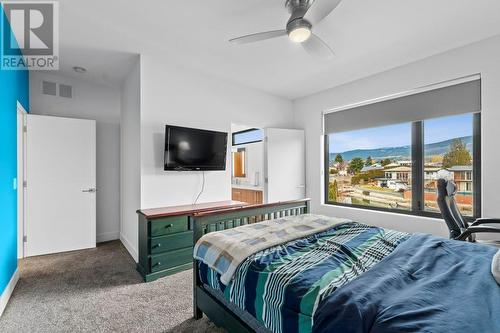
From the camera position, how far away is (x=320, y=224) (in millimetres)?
2072

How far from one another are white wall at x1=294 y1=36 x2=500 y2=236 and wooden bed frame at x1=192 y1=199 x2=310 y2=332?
1455mm

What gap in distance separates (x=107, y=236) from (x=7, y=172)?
198 cm

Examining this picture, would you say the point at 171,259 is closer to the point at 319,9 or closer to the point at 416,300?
the point at 416,300

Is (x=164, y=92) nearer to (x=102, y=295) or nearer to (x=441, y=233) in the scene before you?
(x=102, y=295)

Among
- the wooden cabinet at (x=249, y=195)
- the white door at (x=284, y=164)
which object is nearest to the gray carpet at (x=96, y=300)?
the white door at (x=284, y=164)

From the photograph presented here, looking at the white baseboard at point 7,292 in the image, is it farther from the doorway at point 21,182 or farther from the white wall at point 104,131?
the white wall at point 104,131

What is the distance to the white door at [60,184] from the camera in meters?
3.25

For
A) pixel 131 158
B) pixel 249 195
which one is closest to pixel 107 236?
pixel 131 158

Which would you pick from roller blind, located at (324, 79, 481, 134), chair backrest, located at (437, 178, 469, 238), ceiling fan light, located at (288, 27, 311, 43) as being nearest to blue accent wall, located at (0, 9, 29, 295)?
ceiling fan light, located at (288, 27, 311, 43)

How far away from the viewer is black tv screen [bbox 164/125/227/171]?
299 centimetres

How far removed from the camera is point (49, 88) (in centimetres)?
353

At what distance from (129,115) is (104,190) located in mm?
1441

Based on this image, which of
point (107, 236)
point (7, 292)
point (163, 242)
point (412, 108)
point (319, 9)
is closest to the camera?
point (319, 9)

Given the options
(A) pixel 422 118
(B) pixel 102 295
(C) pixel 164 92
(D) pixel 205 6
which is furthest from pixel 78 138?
(A) pixel 422 118
